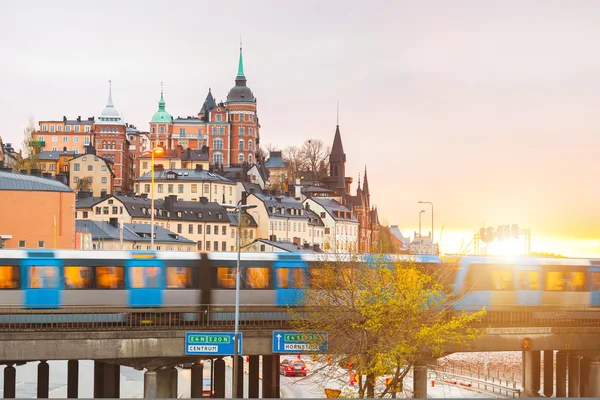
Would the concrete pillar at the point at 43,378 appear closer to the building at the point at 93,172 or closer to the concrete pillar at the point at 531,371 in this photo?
the concrete pillar at the point at 531,371

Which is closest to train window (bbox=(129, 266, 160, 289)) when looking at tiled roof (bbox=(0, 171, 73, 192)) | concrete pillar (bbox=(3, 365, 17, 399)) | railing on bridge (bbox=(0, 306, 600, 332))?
railing on bridge (bbox=(0, 306, 600, 332))

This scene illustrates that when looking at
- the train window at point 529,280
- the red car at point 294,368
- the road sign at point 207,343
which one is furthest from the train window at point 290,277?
the red car at point 294,368

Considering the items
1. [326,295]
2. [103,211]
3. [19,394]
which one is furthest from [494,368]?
[103,211]

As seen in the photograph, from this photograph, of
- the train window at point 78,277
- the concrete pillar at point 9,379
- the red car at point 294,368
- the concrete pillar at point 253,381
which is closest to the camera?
the train window at point 78,277

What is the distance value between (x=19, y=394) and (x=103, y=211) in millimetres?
88033

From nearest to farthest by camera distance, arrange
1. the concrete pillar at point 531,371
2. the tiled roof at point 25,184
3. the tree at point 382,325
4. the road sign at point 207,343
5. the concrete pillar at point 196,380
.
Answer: the tree at point 382,325
the road sign at point 207,343
the concrete pillar at point 196,380
the concrete pillar at point 531,371
the tiled roof at point 25,184

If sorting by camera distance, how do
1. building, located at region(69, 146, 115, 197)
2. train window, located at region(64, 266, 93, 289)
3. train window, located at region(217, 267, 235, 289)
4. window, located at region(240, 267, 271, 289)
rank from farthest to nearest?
building, located at region(69, 146, 115, 197) → window, located at region(240, 267, 271, 289) → train window, located at region(217, 267, 235, 289) → train window, located at region(64, 266, 93, 289)

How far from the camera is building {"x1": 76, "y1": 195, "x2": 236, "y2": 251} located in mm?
154750

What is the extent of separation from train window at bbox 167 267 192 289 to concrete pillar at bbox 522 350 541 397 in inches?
1190

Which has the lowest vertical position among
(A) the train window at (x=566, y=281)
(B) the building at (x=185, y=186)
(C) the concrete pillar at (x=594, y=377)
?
(C) the concrete pillar at (x=594, y=377)

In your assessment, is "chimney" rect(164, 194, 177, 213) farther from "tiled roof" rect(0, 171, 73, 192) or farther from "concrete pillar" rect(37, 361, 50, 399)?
"concrete pillar" rect(37, 361, 50, 399)

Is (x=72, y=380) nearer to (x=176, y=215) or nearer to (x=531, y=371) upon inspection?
(x=531, y=371)

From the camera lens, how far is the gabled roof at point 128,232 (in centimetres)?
12925

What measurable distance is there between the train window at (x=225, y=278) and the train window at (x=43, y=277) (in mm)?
7405
